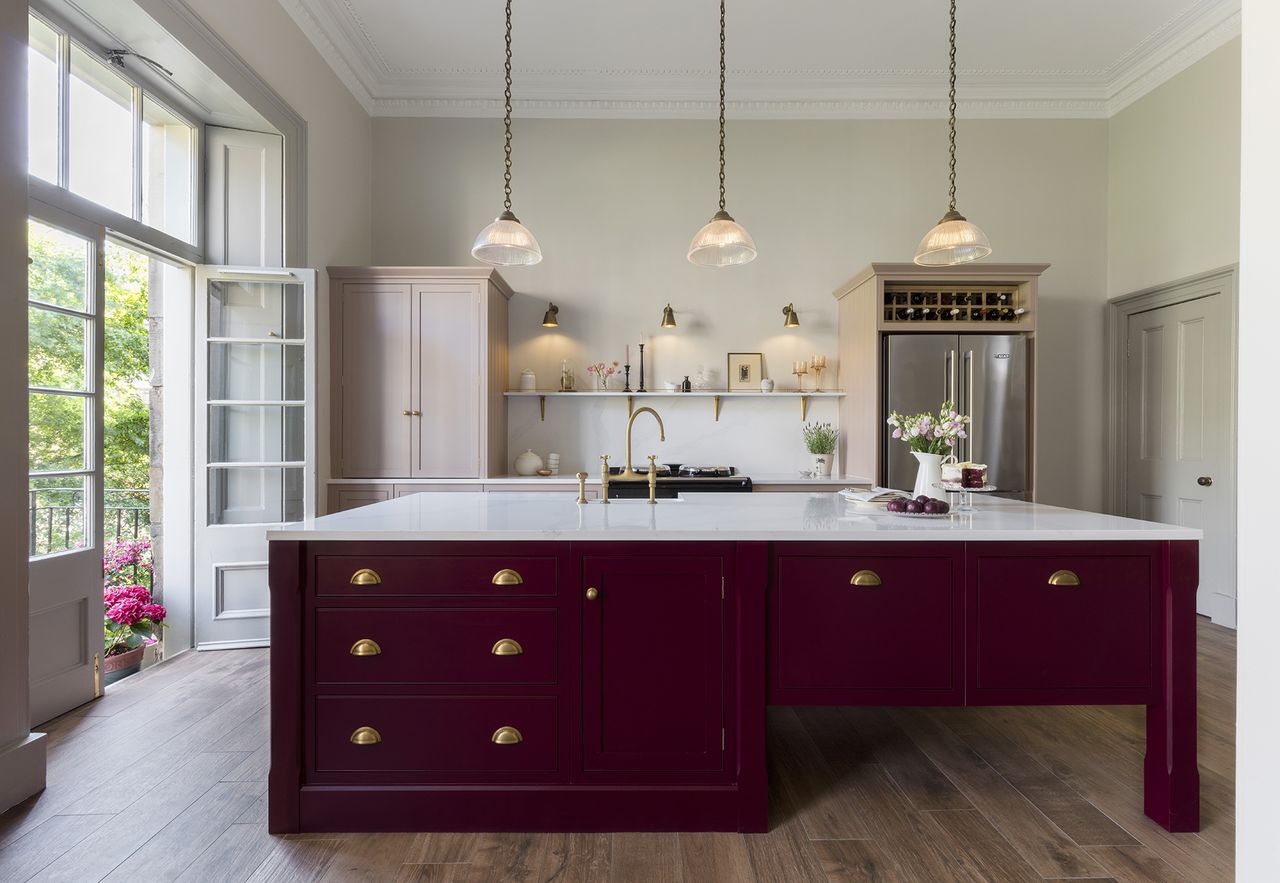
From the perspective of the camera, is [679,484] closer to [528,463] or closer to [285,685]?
[528,463]

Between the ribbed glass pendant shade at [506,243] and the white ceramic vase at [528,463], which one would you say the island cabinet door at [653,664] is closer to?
the ribbed glass pendant shade at [506,243]

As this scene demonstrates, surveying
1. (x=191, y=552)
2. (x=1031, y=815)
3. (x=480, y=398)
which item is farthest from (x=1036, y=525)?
(x=191, y=552)

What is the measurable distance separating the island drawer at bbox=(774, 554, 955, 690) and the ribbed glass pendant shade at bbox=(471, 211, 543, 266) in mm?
1694

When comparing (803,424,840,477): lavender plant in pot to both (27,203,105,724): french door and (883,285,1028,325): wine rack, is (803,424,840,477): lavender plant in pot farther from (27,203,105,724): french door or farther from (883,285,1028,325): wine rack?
(27,203,105,724): french door

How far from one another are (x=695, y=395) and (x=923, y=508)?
9.61 ft

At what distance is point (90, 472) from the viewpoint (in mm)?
3023

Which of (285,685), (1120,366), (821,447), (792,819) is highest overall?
(1120,366)

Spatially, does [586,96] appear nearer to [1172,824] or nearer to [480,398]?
[480,398]

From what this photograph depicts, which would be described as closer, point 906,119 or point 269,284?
point 269,284

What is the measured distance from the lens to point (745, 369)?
5273mm

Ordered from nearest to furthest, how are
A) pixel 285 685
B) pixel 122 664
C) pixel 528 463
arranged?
pixel 285 685 < pixel 122 664 < pixel 528 463

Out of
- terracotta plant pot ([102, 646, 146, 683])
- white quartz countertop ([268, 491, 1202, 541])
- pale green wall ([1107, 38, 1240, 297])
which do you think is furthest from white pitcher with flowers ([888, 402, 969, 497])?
terracotta plant pot ([102, 646, 146, 683])

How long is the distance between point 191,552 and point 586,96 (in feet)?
13.8

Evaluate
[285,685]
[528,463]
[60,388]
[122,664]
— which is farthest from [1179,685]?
[122,664]
